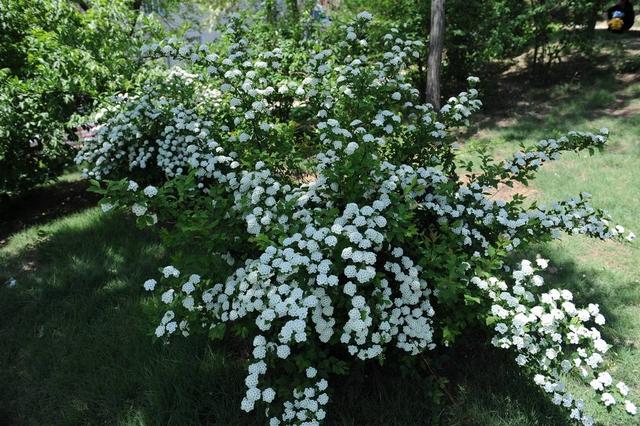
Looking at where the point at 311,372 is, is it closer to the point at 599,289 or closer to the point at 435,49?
the point at 599,289

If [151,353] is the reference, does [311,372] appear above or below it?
above

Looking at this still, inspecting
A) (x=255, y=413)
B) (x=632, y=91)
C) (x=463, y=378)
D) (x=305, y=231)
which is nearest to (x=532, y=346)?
(x=463, y=378)

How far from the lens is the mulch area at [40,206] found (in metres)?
6.58

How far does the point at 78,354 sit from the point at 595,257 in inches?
190

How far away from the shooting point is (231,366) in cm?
319

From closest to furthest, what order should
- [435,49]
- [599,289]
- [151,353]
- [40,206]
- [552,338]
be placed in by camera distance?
[552,338] → [151,353] → [599,289] → [40,206] → [435,49]

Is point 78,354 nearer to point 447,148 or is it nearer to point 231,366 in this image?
point 231,366

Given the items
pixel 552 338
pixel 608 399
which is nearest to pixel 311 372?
pixel 552 338

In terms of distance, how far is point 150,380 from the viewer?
3109 mm

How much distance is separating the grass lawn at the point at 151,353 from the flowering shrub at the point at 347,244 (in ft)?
0.86

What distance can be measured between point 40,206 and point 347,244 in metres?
6.96

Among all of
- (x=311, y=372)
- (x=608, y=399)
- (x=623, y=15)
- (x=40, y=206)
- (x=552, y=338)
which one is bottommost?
(x=40, y=206)

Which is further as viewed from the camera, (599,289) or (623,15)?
(623,15)

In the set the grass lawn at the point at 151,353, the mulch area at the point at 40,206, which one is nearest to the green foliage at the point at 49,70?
the mulch area at the point at 40,206
